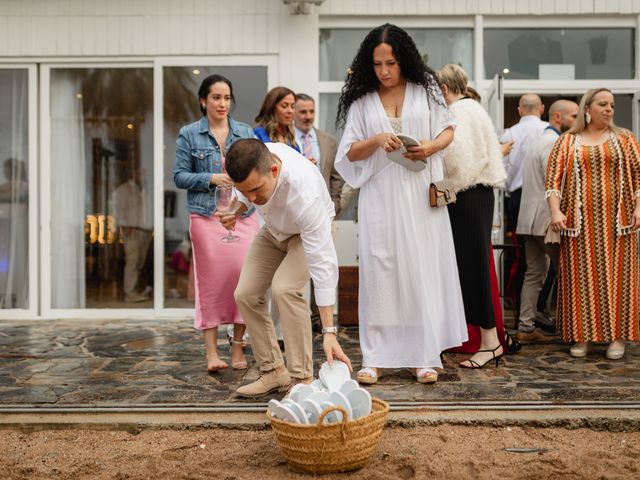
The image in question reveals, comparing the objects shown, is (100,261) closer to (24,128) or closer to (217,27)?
(24,128)

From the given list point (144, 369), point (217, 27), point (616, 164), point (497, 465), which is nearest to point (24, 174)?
point (217, 27)

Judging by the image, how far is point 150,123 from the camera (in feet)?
27.7

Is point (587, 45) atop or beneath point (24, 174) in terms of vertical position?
atop

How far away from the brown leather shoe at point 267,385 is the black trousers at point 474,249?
1.54 meters

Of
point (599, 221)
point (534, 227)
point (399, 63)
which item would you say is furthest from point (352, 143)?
point (534, 227)

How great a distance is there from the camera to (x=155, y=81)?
8266 millimetres

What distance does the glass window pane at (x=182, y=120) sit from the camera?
8.29 meters

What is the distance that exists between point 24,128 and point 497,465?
6.81 meters

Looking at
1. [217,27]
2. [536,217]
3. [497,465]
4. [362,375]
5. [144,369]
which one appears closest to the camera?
[497,465]

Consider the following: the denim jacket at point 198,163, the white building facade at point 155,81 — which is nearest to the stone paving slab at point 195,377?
the denim jacket at point 198,163

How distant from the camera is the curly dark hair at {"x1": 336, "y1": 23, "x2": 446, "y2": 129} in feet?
15.6

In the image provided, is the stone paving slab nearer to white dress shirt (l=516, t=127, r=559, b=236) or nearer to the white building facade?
white dress shirt (l=516, t=127, r=559, b=236)

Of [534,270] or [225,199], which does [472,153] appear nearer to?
[225,199]

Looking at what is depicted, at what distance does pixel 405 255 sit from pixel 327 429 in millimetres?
1820
